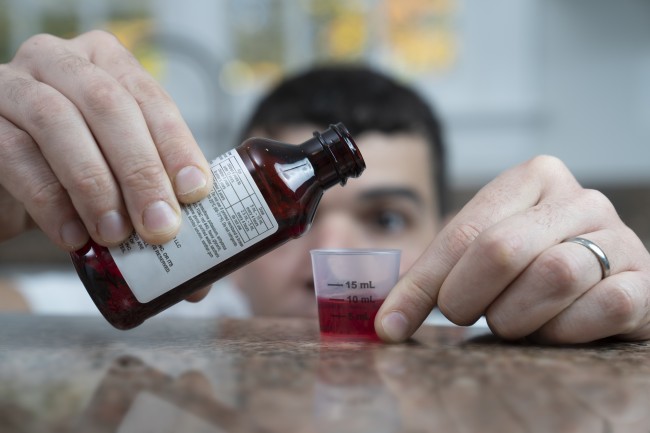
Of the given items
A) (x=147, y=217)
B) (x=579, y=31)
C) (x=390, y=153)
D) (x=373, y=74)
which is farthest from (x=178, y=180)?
(x=579, y=31)

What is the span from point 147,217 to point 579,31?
356 centimetres

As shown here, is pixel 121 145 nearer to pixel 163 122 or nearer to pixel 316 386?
pixel 163 122

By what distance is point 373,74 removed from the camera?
178 centimetres

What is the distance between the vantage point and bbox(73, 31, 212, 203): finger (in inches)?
21.8

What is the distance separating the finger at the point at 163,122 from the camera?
0.55 m

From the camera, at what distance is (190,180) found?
0.55 m

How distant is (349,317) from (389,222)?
0.74 meters

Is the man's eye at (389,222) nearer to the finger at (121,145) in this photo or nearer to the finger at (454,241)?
the finger at (454,241)

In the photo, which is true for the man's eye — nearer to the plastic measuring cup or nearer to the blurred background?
the plastic measuring cup

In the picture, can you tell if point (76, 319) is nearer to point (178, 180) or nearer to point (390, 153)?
point (178, 180)

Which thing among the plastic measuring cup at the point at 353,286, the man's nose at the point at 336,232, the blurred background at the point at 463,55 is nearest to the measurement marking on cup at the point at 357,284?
the plastic measuring cup at the point at 353,286

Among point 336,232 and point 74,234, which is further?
point 336,232

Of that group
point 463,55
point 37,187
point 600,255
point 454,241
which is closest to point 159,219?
point 37,187

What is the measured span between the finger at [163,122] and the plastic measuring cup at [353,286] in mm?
149
